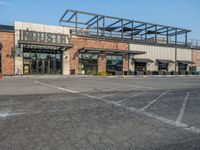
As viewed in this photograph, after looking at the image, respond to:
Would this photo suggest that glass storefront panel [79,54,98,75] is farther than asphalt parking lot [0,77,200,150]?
Yes

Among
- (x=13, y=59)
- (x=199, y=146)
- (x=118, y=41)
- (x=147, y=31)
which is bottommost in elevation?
(x=199, y=146)

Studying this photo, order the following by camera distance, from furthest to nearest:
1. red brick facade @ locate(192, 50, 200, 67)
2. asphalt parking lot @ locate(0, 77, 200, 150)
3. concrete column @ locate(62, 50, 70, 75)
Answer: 1. red brick facade @ locate(192, 50, 200, 67)
2. concrete column @ locate(62, 50, 70, 75)
3. asphalt parking lot @ locate(0, 77, 200, 150)

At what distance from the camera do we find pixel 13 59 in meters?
30.1

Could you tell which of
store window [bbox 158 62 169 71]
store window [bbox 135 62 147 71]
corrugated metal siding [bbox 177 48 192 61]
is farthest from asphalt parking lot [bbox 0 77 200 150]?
corrugated metal siding [bbox 177 48 192 61]

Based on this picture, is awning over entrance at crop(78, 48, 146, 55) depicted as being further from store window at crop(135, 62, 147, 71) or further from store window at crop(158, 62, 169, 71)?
store window at crop(158, 62, 169, 71)

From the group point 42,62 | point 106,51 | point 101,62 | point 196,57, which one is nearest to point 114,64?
point 101,62

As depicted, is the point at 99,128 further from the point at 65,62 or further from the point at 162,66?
the point at 162,66

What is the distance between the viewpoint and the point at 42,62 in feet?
107

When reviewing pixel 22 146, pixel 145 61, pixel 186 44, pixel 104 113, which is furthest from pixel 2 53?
pixel 186 44

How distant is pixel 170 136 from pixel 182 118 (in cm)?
185

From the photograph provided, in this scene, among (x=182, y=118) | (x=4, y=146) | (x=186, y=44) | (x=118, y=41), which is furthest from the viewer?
(x=186, y=44)

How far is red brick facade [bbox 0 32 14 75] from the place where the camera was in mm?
29641

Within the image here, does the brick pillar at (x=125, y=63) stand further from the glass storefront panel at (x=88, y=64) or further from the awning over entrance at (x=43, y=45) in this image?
the awning over entrance at (x=43, y=45)

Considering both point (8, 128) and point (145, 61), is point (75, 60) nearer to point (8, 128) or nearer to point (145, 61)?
point (145, 61)
